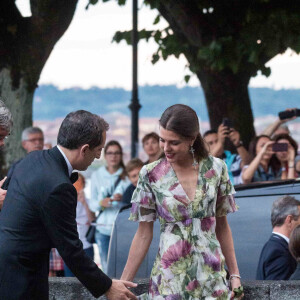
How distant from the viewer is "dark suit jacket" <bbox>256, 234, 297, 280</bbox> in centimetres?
566

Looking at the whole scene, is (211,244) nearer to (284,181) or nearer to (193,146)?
(193,146)

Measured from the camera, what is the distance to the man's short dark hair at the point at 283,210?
5.73 m

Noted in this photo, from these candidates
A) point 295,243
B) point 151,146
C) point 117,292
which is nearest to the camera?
point 117,292

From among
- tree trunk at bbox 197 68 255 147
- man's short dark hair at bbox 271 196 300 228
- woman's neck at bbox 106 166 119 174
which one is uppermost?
tree trunk at bbox 197 68 255 147

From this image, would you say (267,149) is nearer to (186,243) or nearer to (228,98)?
(186,243)

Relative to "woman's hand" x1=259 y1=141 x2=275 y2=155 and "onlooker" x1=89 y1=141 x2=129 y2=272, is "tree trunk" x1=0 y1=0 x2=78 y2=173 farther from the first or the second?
"woman's hand" x1=259 y1=141 x2=275 y2=155

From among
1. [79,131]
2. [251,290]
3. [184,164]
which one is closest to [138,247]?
[184,164]

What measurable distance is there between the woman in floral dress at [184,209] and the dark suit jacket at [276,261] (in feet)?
3.76

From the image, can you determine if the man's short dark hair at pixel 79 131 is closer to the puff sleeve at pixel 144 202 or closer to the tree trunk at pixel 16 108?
the puff sleeve at pixel 144 202

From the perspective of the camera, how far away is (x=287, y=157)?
350 inches

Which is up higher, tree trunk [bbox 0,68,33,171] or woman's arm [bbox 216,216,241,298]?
tree trunk [bbox 0,68,33,171]

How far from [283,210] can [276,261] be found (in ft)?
1.11

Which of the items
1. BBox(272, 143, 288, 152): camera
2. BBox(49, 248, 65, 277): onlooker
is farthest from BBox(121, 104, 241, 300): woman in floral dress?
BBox(49, 248, 65, 277): onlooker

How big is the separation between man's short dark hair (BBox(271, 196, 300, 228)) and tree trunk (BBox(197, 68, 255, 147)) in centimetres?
797
